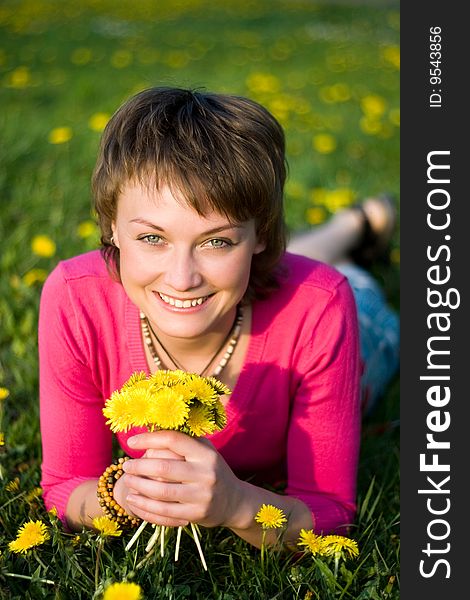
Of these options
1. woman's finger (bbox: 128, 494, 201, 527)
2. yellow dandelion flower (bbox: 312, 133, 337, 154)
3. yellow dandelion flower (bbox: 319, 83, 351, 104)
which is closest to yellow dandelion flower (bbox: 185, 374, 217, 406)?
woman's finger (bbox: 128, 494, 201, 527)

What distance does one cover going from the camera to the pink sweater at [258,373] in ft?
6.59

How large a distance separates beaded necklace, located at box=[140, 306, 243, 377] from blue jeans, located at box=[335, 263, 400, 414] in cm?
90

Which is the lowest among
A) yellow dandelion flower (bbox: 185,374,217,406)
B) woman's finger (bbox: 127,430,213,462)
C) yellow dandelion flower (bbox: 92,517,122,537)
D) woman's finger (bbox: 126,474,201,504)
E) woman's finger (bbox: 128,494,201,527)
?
yellow dandelion flower (bbox: 92,517,122,537)

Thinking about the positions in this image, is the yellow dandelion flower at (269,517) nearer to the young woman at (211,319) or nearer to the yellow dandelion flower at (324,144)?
the young woman at (211,319)

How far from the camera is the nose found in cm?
169

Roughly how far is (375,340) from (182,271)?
154cm

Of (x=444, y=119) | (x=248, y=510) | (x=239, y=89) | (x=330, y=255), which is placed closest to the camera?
(x=248, y=510)

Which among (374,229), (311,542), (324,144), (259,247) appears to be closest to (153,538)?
(311,542)

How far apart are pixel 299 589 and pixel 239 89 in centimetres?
472

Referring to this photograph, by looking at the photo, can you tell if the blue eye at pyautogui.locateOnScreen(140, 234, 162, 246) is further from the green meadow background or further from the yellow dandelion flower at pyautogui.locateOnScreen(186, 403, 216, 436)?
the green meadow background

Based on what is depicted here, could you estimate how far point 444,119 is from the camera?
7.37ft

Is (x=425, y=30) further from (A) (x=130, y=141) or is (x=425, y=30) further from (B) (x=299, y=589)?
(B) (x=299, y=589)

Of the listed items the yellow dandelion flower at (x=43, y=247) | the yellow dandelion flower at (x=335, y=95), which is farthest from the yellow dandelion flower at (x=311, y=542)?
the yellow dandelion flower at (x=335, y=95)

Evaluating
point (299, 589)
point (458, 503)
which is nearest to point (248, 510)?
point (299, 589)
